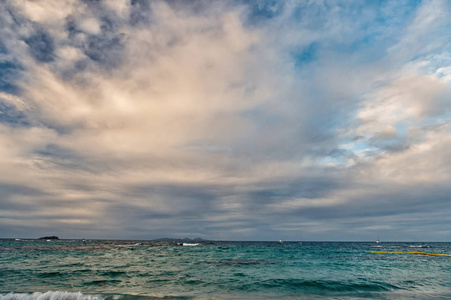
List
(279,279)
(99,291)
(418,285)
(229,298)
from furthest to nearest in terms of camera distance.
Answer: (279,279), (418,285), (99,291), (229,298)

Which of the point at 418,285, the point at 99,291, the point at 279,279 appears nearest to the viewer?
the point at 99,291

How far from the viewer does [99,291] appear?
63.1 ft

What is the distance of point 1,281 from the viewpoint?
22.2 metres

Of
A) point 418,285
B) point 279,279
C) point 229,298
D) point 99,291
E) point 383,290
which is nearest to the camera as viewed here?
point 229,298

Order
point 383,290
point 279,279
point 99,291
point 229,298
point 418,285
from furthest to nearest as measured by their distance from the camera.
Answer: point 279,279, point 418,285, point 383,290, point 99,291, point 229,298

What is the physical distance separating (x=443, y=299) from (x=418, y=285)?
6180mm

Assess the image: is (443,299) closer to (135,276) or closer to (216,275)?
(216,275)

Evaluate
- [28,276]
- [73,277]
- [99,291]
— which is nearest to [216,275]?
[99,291]

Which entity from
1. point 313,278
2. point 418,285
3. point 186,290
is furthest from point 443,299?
point 186,290

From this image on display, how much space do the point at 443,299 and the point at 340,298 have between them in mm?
6858

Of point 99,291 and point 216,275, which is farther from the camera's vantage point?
point 216,275

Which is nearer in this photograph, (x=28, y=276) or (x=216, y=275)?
(x=28, y=276)

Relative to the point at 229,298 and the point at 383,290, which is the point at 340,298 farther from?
the point at 229,298

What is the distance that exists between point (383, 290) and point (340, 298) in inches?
217
